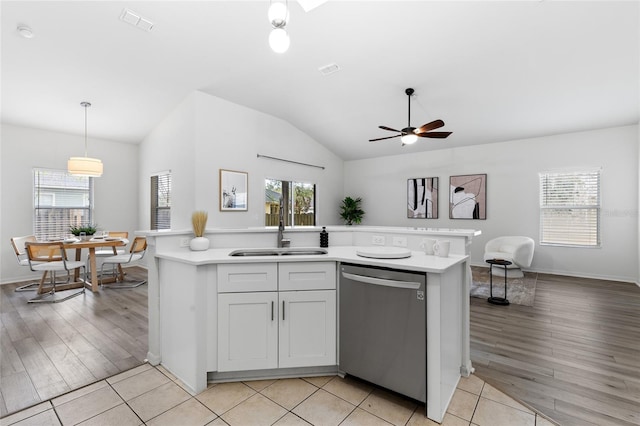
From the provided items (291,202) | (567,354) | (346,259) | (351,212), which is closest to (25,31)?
(346,259)

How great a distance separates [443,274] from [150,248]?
7.15 ft

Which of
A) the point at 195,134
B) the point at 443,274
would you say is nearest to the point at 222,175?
the point at 195,134

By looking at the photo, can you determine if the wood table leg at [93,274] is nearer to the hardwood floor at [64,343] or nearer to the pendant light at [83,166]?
the hardwood floor at [64,343]

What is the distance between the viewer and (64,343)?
2.76m

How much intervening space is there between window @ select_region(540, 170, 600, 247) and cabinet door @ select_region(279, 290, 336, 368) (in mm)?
5550

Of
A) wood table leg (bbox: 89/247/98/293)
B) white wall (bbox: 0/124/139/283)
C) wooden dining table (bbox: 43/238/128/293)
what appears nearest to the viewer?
wooden dining table (bbox: 43/238/128/293)

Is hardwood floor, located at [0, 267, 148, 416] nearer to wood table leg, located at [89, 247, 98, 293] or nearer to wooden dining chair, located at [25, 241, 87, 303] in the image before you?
wooden dining chair, located at [25, 241, 87, 303]

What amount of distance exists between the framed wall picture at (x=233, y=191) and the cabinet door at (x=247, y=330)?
322 centimetres

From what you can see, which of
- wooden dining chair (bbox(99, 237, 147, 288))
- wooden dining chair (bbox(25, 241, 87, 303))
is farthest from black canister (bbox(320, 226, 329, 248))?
wooden dining chair (bbox(25, 241, 87, 303))

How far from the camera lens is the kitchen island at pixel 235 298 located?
1.87 meters

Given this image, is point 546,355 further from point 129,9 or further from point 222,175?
point 129,9

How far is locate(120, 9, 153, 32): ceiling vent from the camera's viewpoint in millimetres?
3060

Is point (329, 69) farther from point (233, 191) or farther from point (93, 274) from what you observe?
point (93, 274)

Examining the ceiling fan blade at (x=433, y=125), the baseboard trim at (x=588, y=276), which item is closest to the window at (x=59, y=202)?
the ceiling fan blade at (x=433, y=125)
